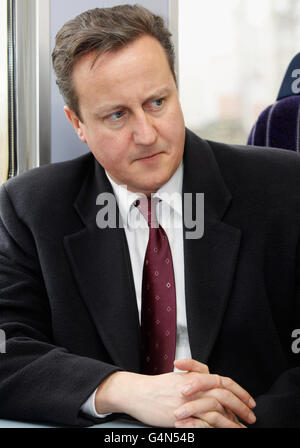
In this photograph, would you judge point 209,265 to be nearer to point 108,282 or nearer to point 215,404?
point 108,282

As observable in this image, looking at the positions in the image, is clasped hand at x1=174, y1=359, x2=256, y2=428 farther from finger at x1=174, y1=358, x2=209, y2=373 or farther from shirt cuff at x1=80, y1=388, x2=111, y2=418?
shirt cuff at x1=80, y1=388, x2=111, y2=418

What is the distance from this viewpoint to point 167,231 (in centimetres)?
140

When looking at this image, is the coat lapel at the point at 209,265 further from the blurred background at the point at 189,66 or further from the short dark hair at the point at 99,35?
the blurred background at the point at 189,66

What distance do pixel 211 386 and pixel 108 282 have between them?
400mm

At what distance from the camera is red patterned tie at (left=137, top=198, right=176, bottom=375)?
1.31m

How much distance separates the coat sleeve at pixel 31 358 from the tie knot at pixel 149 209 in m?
0.29

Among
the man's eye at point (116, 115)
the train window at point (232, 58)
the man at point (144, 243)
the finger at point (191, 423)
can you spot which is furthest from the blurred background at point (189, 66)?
the finger at point (191, 423)

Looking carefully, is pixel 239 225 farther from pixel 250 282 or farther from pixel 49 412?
pixel 49 412

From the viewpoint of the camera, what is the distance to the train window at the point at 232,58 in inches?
102

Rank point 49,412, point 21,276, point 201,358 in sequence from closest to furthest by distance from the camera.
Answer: point 49,412 < point 201,358 < point 21,276

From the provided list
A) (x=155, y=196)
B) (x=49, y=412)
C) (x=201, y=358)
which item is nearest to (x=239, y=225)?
(x=155, y=196)

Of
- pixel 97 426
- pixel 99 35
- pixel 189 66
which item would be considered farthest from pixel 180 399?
pixel 189 66

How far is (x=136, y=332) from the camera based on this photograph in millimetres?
1304

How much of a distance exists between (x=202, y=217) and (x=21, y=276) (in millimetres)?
466
